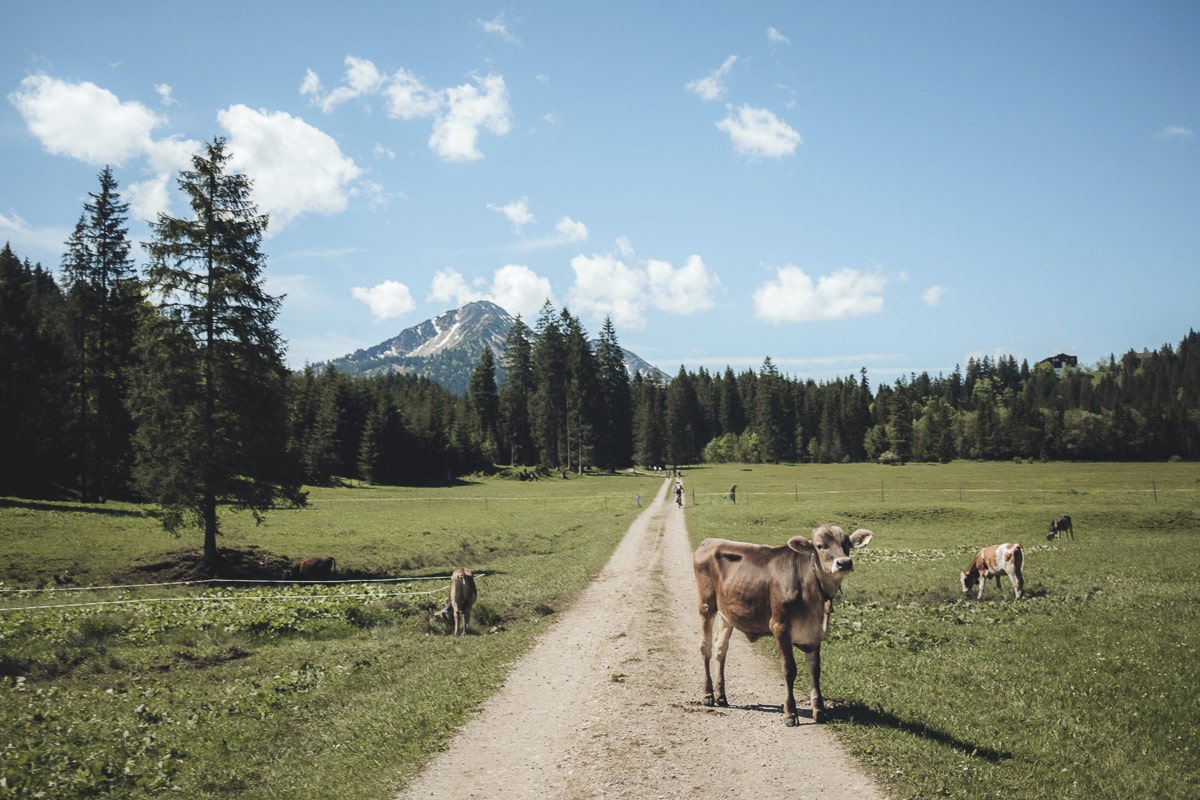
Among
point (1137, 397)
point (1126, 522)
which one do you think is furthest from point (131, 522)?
point (1137, 397)

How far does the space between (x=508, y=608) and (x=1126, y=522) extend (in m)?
39.5

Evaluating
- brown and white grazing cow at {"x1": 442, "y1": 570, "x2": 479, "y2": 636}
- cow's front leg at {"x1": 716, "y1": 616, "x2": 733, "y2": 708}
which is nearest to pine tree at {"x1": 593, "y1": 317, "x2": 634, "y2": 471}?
brown and white grazing cow at {"x1": 442, "y1": 570, "x2": 479, "y2": 636}

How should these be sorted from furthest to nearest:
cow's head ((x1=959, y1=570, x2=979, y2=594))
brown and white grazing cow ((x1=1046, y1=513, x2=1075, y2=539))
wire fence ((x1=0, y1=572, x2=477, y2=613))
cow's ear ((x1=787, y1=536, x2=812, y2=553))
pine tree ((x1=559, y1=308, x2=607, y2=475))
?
pine tree ((x1=559, y1=308, x2=607, y2=475)) < brown and white grazing cow ((x1=1046, y1=513, x2=1075, y2=539)) < cow's head ((x1=959, y1=570, x2=979, y2=594)) < wire fence ((x1=0, y1=572, x2=477, y2=613)) < cow's ear ((x1=787, y1=536, x2=812, y2=553))

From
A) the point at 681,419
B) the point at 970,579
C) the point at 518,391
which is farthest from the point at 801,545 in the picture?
the point at 681,419

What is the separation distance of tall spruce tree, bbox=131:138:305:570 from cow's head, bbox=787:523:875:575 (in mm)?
25833

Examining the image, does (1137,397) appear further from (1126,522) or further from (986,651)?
(986,651)

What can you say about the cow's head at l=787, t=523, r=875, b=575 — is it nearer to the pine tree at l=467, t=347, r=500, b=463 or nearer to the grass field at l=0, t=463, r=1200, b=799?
the grass field at l=0, t=463, r=1200, b=799

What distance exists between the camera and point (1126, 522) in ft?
127

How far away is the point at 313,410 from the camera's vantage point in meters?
96.6

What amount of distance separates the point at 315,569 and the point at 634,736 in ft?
71.4

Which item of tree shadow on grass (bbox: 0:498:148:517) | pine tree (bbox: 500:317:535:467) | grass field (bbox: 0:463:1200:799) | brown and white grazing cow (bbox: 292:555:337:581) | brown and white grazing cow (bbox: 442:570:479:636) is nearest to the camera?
grass field (bbox: 0:463:1200:799)

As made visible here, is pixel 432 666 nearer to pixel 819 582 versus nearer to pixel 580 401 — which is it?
pixel 819 582

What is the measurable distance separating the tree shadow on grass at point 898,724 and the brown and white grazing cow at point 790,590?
48cm

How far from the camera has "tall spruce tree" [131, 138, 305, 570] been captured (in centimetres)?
2673
